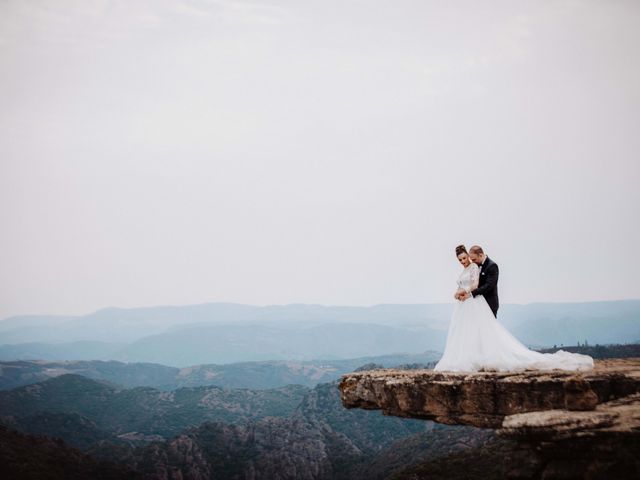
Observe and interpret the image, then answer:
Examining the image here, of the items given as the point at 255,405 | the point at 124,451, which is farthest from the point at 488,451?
the point at 255,405

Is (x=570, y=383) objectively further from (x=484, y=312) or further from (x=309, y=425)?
(x=309, y=425)

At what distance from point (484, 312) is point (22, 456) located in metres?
63.1

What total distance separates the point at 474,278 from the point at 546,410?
405cm

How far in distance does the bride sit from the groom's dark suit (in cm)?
17

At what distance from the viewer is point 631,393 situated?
1159 cm

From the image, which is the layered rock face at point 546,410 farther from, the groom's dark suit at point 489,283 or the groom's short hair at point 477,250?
the groom's short hair at point 477,250

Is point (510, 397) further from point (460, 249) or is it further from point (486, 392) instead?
point (460, 249)

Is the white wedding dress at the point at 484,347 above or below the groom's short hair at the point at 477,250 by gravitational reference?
below

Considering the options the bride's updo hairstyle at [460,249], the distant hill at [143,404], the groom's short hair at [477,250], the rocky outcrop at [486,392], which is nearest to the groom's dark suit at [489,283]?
the groom's short hair at [477,250]

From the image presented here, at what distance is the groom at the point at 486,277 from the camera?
13852 mm

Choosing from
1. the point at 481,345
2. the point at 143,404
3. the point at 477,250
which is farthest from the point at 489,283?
the point at 143,404

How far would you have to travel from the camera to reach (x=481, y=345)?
13852mm

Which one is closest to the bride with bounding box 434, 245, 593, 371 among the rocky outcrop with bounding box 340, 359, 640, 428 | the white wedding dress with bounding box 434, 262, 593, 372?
the white wedding dress with bounding box 434, 262, 593, 372

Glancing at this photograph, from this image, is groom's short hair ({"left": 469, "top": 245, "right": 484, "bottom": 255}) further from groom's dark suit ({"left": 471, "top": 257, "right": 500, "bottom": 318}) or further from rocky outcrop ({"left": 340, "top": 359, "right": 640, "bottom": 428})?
rocky outcrop ({"left": 340, "top": 359, "right": 640, "bottom": 428})
